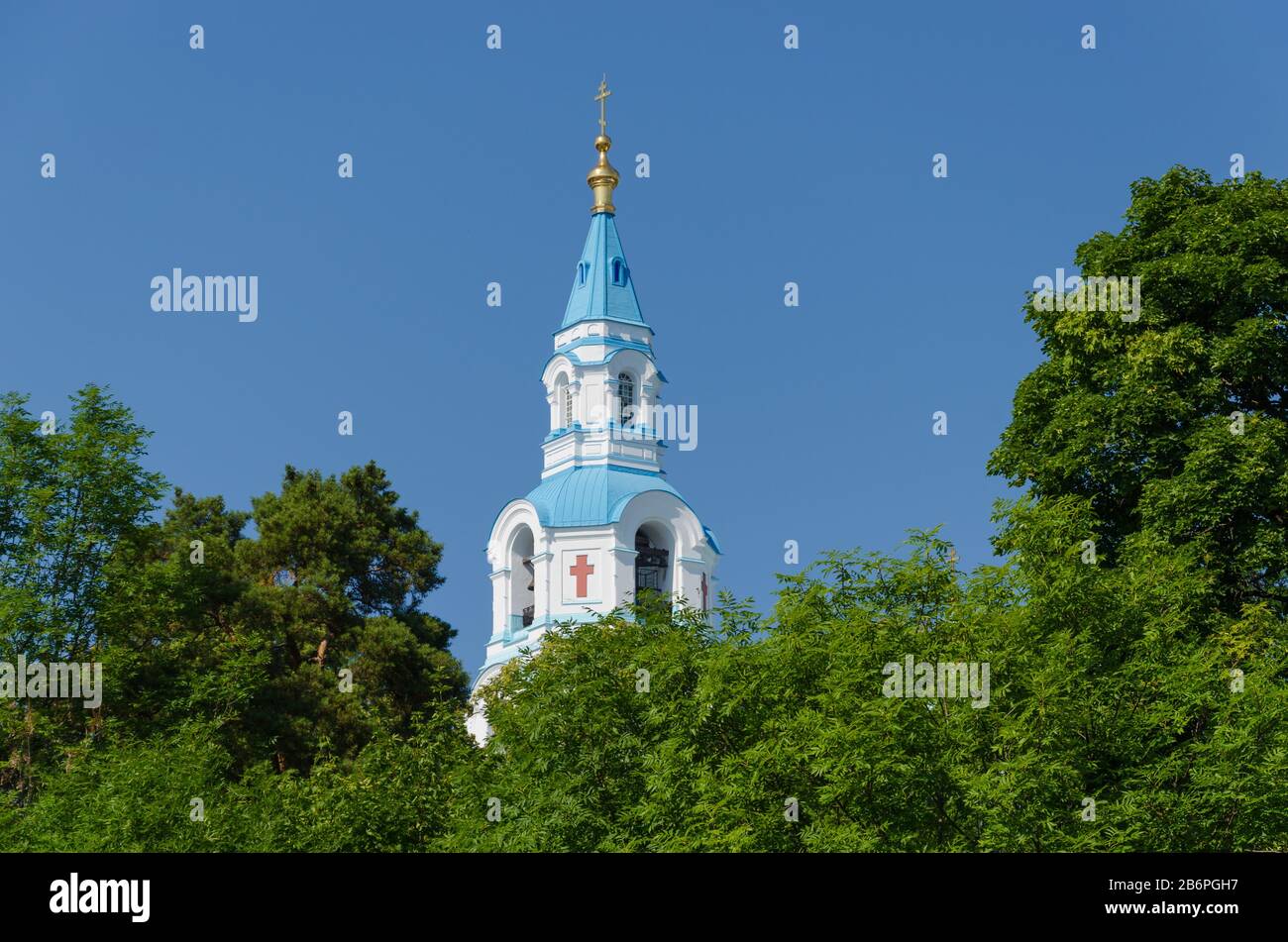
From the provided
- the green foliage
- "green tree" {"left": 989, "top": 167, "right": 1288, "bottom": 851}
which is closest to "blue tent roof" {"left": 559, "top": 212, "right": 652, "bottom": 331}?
the green foliage

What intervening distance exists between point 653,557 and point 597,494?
2513mm

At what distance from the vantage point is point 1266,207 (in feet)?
96.2

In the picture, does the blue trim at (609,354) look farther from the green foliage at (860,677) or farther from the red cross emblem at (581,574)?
the green foliage at (860,677)

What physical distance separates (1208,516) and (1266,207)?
20.4 ft

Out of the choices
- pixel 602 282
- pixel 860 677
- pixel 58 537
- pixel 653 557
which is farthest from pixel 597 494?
pixel 860 677

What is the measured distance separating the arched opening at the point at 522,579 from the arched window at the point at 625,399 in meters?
4.40

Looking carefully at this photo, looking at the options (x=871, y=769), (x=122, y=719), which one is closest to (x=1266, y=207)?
(x=871, y=769)

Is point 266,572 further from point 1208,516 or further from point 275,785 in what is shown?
point 1208,516

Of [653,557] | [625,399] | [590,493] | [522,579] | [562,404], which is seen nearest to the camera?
[590,493]

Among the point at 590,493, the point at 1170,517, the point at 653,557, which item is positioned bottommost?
the point at 1170,517

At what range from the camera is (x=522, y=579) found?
50.7 meters

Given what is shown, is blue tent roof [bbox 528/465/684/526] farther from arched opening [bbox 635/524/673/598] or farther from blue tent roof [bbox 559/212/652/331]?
blue tent roof [bbox 559/212/652/331]

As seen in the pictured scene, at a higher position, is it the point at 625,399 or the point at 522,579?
the point at 625,399

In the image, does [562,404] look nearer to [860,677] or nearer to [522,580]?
[522,580]
